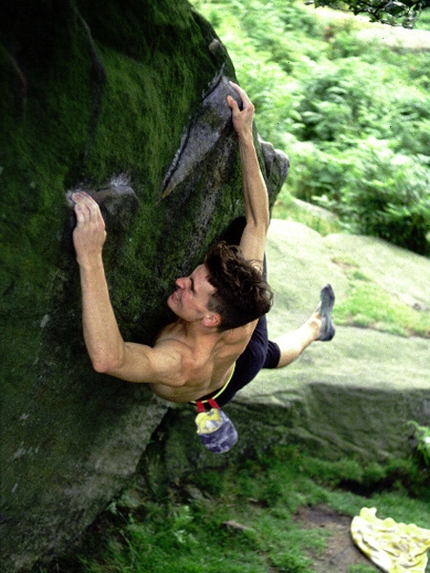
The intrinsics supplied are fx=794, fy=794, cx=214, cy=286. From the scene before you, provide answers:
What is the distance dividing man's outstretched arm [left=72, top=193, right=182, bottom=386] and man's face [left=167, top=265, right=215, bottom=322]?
38cm

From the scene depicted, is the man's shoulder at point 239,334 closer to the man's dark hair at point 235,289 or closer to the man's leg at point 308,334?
the man's dark hair at point 235,289

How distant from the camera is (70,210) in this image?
130 inches

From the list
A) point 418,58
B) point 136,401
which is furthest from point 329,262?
point 418,58

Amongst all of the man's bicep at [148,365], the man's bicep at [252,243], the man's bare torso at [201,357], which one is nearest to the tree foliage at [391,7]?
the man's bicep at [252,243]

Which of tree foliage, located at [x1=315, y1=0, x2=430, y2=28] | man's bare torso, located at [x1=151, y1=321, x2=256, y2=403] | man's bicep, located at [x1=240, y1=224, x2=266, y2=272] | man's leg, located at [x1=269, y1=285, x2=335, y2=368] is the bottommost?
man's leg, located at [x1=269, y1=285, x2=335, y2=368]

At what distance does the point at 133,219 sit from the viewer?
3.72 m

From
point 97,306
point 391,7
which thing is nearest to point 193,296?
point 97,306

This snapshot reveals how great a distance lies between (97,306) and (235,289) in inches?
31.3

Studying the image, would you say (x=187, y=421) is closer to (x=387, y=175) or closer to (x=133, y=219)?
(x=133, y=219)

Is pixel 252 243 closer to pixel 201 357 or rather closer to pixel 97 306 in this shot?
pixel 201 357

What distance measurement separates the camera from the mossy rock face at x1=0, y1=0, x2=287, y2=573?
10.3 feet

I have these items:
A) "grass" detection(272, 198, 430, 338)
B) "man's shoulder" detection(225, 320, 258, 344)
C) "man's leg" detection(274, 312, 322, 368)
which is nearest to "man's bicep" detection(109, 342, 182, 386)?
"man's shoulder" detection(225, 320, 258, 344)

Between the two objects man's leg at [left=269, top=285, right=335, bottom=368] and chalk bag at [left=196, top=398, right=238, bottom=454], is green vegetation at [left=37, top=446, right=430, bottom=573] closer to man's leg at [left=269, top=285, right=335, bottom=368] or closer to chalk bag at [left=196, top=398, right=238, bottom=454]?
chalk bag at [left=196, top=398, right=238, bottom=454]

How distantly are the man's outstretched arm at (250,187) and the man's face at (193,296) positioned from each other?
320 mm
